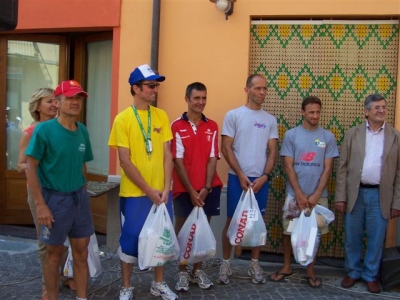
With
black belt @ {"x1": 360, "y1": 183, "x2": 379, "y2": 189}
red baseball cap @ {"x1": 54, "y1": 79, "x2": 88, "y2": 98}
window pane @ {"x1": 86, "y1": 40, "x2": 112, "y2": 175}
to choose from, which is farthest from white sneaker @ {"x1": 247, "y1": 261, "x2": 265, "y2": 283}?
window pane @ {"x1": 86, "y1": 40, "x2": 112, "y2": 175}

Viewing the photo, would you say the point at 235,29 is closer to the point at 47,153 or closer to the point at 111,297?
the point at 47,153

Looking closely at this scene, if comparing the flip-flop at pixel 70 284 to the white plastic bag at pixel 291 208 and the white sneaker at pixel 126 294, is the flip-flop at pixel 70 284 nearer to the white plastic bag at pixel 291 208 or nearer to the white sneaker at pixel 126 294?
the white sneaker at pixel 126 294

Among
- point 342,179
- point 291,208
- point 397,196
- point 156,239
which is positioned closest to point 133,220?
point 156,239

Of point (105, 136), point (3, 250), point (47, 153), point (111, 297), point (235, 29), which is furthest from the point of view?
point (105, 136)

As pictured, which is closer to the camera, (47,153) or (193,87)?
(47,153)

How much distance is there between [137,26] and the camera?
608 centimetres

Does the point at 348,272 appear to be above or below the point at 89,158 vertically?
below

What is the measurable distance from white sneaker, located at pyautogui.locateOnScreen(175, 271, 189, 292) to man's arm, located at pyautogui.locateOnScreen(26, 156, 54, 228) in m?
1.54

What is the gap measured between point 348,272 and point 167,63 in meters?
3.09

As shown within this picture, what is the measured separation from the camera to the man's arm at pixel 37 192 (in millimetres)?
3873

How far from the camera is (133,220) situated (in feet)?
14.5

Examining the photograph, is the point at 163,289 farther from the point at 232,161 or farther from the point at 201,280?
the point at 232,161

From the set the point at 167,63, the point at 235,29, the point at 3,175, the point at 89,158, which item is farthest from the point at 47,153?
the point at 3,175

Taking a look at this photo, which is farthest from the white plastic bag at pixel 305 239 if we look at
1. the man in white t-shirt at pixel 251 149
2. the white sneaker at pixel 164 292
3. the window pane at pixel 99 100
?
the window pane at pixel 99 100
